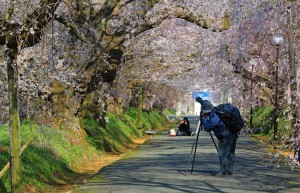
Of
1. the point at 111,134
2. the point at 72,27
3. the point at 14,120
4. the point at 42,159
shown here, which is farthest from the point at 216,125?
the point at 111,134

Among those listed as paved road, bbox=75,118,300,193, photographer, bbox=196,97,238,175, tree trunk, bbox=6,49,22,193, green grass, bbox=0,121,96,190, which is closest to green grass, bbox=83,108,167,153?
green grass, bbox=0,121,96,190

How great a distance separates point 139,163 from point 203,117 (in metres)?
5.06

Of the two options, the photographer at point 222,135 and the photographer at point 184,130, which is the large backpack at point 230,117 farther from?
the photographer at point 184,130

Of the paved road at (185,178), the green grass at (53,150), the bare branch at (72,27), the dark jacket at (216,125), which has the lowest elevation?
the paved road at (185,178)

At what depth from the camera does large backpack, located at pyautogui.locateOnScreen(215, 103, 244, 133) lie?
16.5 m

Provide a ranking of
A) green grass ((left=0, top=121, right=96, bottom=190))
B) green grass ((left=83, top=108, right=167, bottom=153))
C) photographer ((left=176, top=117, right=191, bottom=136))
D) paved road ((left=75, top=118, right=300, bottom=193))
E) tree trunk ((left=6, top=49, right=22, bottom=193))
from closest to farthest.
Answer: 1. tree trunk ((left=6, top=49, right=22, bottom=193))
2. paved road ((left=75, top=118, right=300, bottom=193))
3. green grass ((left=0, top=121, right=96, bottom=190))
4. green grass ((left=83, top=108, right=167, bottom=153))
5. photographer ((left=176, top=117, right=191, bottom=136))

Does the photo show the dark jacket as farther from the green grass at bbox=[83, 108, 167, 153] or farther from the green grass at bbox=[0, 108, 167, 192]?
the green grass at bbox=[83, 108, 167, 153]

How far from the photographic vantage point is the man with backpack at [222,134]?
16.6m

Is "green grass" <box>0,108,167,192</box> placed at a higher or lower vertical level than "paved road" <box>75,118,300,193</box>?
higher

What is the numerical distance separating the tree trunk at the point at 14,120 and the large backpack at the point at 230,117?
6038 millimetres

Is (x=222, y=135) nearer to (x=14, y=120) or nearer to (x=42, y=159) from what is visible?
(x=42, y=159)

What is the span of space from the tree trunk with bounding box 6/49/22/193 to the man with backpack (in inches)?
230

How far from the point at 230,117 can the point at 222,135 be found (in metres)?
0.48

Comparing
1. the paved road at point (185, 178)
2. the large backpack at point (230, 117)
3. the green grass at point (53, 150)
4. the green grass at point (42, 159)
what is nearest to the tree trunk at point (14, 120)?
the green grass at point (53, 150)
